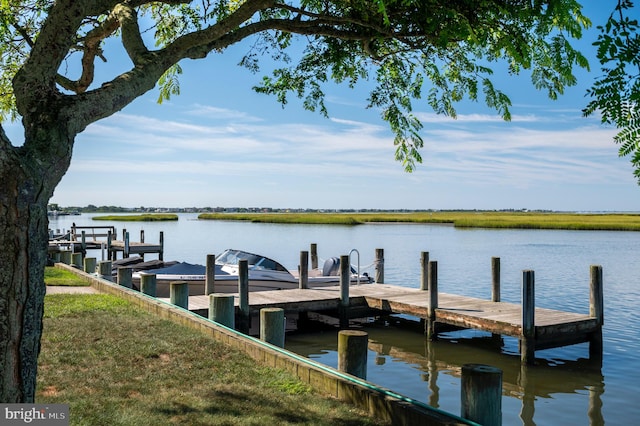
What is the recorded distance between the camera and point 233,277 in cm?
1900

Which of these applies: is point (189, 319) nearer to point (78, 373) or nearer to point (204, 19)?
point (78, 373)

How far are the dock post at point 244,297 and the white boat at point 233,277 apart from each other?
328 centimetres

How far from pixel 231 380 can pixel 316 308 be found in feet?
29.9

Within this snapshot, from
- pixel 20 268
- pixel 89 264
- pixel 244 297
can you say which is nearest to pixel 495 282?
pixel 244 297

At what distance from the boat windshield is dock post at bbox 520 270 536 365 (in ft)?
30.3

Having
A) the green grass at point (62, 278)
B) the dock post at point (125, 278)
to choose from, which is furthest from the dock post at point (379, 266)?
the green grass at point (62, 278)

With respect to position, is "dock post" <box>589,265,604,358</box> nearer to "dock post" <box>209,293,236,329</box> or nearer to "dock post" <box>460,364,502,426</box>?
"dock post" <box>209,293,236,329</box>

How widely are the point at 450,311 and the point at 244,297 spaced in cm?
536

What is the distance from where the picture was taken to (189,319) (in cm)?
1109

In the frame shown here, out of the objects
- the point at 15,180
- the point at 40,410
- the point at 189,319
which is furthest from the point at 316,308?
the point at 15,180

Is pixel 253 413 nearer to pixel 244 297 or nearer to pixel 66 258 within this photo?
pixel 244 297

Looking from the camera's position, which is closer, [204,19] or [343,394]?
[343,394]

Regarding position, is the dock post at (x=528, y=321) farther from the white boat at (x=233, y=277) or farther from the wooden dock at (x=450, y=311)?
the white boat at (x=233, y=277)

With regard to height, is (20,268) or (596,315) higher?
(20,268)
